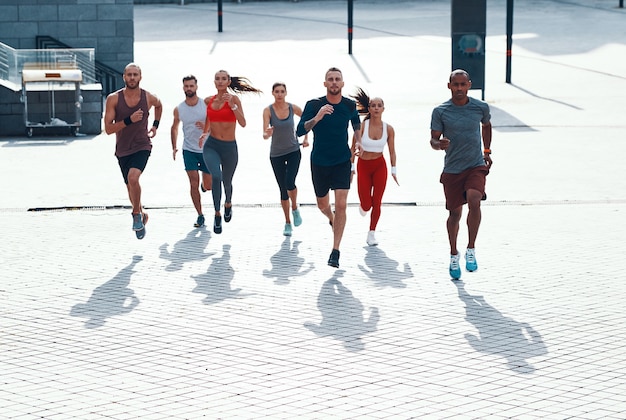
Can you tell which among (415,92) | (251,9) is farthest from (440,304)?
(251,9)

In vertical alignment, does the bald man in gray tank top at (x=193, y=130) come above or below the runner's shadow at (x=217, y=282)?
above

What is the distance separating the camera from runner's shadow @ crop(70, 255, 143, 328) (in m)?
9.09

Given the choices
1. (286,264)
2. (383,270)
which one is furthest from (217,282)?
(383,270)

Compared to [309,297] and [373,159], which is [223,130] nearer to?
[373,159]

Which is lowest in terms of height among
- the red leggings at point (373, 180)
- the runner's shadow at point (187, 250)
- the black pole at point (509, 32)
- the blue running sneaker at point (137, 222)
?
the runner's shadow at point (187, 250)

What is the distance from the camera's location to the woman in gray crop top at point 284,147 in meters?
12.5

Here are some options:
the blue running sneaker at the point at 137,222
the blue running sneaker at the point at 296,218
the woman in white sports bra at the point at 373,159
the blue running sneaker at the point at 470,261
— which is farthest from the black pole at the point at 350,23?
the blue running sneaker at the point at 470,261

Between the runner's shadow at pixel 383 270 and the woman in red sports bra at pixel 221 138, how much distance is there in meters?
1.95

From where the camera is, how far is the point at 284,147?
12633mm

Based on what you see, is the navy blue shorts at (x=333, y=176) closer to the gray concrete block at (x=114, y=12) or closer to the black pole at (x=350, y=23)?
the gray concrete block at (x=114, y=12)

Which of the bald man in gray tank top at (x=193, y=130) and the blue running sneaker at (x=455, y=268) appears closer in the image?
the blue running sneaker at (x=455, y=268)

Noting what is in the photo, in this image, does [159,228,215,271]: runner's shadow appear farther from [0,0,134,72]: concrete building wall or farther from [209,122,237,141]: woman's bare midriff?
[0,0,134,72]: concrete building wall

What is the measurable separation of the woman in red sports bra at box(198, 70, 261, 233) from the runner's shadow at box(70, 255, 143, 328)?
2.45 metres

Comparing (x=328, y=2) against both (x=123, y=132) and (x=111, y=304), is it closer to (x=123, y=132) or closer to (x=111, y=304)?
(x=123, y=132)
